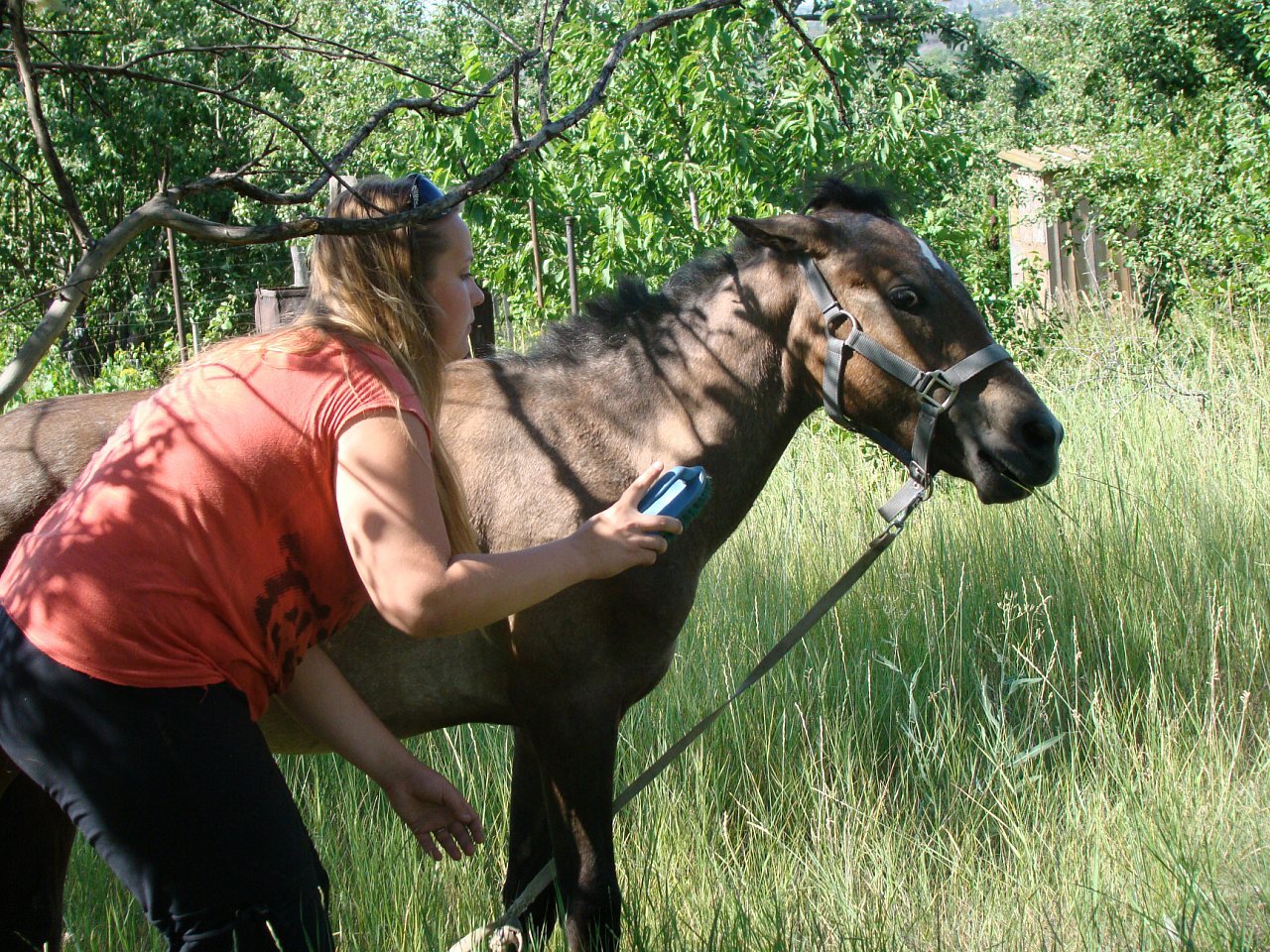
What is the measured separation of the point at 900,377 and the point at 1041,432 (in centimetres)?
39

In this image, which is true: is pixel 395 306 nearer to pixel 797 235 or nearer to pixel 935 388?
pixel 797 235

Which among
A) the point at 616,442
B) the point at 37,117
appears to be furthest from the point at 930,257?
the point at 37,117

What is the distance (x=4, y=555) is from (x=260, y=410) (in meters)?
1.18

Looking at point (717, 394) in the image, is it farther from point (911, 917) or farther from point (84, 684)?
point (84, 684)

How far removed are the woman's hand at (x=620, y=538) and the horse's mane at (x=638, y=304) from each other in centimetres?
129

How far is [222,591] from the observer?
1.83m

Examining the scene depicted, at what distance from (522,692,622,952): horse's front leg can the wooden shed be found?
1112 cm

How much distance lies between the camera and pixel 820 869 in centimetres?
316

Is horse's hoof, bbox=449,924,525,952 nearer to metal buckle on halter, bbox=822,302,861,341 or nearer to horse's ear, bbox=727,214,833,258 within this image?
metal buckle on halter, bbox=822,302,861,341

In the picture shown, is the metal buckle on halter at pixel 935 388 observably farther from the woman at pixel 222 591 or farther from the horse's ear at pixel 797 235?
the woman at pixel 222 591

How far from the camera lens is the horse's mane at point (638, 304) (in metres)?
3.24

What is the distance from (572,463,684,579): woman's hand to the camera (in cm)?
197

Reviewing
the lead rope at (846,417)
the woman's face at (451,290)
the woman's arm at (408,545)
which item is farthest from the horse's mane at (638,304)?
the woman's arm at (408,545)

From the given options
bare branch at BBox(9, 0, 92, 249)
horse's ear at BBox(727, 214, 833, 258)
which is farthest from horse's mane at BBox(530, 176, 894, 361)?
bare branch at BBox(9, 0, 92, 249)
